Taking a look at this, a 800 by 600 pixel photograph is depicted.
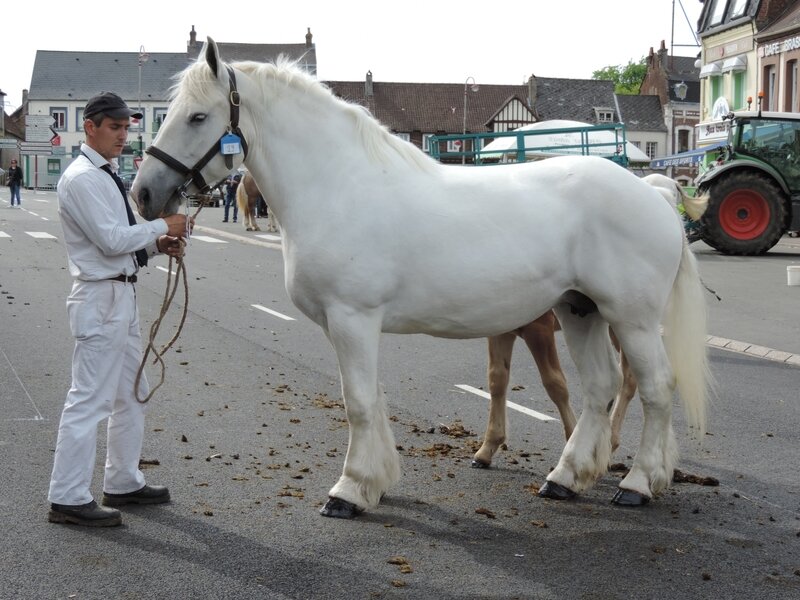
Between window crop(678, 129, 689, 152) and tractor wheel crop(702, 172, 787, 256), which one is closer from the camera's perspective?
tractor wheel crop(702, 172, 787, 256)

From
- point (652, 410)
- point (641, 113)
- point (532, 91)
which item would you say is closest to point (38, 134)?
point (532, 91)

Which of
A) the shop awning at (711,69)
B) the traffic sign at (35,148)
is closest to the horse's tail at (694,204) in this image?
the shop awning at (711,69)

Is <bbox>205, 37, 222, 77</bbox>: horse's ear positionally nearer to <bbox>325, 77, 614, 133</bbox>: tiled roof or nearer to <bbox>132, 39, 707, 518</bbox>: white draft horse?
<bbox>132, 39, 707, 518</bbox>: white draft horse

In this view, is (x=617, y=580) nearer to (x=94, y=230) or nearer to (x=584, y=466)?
(x=584, y=466)

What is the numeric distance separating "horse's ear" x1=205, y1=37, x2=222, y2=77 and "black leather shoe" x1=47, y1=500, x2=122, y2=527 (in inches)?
86.8

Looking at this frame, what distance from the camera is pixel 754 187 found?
80.4ft

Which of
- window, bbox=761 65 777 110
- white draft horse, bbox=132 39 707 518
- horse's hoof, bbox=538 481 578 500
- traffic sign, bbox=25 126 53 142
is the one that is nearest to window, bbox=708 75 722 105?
window, bbox=761 65 777 110

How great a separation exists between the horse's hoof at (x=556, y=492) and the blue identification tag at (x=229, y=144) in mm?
2446

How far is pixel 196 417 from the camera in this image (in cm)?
808

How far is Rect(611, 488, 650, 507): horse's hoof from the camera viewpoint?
232 inches

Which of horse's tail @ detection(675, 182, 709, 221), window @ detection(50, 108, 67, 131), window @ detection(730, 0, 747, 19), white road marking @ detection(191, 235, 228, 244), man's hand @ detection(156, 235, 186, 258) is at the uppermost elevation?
window @ detection(730, 0, 747, 19)

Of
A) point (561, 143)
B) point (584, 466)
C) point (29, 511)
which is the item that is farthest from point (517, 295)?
point (561, 143)

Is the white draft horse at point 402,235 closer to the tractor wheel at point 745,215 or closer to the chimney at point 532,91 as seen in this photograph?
the tractor wheel at point 745,215

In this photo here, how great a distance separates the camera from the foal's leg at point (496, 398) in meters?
6.62
